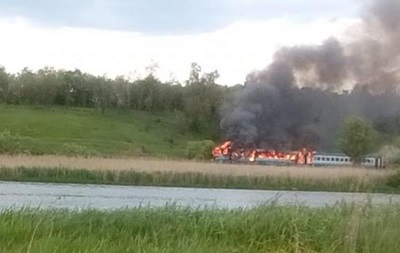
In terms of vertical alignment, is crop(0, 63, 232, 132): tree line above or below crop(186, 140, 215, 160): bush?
above

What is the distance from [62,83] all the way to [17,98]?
6.34 metres

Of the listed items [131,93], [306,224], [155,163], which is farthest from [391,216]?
[131,93]

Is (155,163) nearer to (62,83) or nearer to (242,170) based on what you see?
(242,170)

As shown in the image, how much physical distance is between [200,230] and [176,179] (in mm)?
27047

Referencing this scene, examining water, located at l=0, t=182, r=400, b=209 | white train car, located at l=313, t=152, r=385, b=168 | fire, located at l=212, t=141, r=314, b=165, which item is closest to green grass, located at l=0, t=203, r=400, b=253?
water, located at l=0, t=182, r=400, b=209

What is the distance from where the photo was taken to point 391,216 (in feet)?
38.8

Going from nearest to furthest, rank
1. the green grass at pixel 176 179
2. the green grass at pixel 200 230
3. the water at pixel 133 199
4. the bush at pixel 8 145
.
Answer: the green grass at pixel 200 230 < the water at pixel 133 199 < the green grass at pixel 176 179 < the bush at pixel 8 145

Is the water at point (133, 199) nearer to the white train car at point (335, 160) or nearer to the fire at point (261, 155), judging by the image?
the white train car at point (335, 160)

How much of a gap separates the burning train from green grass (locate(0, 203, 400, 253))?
137ft

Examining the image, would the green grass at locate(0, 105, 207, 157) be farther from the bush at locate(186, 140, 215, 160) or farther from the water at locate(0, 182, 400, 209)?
the water at locate(0, 182, 400, 209)

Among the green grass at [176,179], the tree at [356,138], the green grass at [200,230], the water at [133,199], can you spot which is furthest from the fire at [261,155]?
the green grass at [200,230]

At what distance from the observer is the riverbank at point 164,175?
120ft

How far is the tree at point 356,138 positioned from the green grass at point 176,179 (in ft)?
29.8

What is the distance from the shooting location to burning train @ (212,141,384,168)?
54.6 meters
